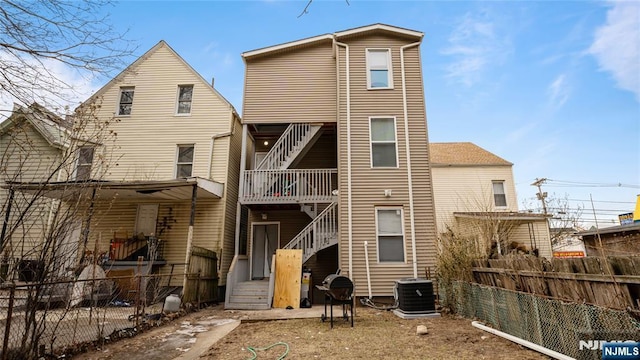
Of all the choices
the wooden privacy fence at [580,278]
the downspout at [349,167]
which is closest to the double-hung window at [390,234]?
the downspout at [349,167]

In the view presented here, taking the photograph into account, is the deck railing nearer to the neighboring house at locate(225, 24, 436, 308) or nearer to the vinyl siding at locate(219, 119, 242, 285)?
the neighboring house at locate(225, 24, 436, 308)

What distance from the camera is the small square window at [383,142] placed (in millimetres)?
10266

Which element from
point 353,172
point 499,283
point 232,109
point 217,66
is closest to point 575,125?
point 353,172

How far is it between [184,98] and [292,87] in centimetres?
449

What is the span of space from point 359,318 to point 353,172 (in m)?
4.46

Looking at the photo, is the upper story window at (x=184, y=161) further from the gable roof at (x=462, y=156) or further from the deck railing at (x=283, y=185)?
the gable roof at (x=462, y=156)

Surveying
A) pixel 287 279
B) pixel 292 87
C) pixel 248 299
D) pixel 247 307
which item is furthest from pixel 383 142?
pixel 247 307

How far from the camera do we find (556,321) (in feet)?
13.4

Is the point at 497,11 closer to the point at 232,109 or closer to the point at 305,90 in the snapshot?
the point at 305,90

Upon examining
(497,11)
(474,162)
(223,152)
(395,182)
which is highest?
(497,11)

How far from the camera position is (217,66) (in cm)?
1406

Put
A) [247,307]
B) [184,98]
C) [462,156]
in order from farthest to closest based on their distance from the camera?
[462,156], [184,98], [247,307]

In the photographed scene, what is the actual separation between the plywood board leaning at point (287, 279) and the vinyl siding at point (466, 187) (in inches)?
409

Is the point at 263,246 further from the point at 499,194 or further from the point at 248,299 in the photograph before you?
the point at 499,194
